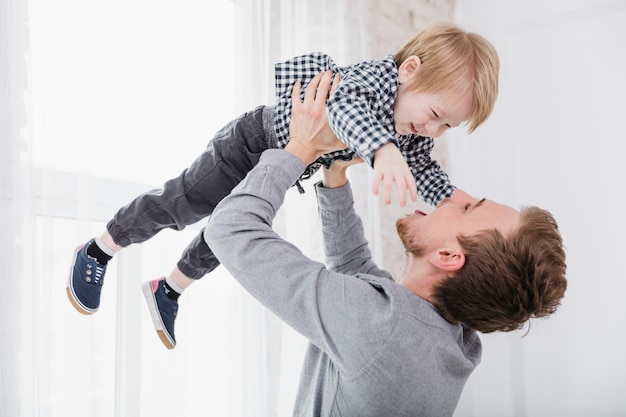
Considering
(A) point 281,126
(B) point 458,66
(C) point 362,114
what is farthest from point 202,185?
(B) point 458,66

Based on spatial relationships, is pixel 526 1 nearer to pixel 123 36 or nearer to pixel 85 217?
pixel 123 36

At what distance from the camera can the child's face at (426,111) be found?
62.4 inches

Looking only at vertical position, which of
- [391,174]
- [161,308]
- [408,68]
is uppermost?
[408,68]

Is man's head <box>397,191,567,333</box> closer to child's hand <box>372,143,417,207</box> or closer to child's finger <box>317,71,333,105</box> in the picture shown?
child's hand <box>372,143,417,207</box>

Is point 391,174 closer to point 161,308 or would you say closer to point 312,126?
point 312,126

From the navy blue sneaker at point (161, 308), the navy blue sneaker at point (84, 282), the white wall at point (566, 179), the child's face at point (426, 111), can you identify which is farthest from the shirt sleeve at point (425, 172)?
the white wall at point (566, 179)

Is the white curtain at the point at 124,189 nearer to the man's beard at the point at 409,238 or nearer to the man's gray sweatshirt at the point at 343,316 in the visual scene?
the man's gray sweatshirt at the point at 343,316

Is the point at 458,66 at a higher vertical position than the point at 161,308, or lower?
higher

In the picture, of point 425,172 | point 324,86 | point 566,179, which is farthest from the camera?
point 566,179

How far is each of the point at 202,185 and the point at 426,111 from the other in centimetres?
57

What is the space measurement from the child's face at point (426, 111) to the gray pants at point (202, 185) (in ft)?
1.06

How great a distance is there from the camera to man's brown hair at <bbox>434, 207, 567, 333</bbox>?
1.37 meters

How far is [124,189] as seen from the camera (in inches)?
83.5

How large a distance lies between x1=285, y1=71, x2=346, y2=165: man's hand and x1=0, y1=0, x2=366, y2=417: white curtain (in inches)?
30.1
